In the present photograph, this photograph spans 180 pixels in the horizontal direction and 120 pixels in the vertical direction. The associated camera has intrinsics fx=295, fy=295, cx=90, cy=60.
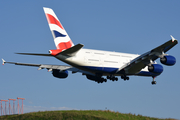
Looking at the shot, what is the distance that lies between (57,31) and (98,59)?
20.8ft

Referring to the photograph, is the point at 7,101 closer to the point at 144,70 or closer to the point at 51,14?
the point at 51,14

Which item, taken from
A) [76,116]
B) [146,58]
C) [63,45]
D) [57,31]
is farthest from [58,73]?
[146,58]

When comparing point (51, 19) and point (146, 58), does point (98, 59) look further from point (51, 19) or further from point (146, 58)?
point (51, 19)

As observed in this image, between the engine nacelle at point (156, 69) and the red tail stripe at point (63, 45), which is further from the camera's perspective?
the engine nacelle at point (156, 69)

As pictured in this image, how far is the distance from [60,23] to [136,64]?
1133cm

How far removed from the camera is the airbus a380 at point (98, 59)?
35750 millimetres

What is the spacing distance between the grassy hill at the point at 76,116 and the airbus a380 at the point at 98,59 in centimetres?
627

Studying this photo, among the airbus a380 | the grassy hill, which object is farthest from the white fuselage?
the grassy hill

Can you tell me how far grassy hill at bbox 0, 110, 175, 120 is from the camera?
103ft

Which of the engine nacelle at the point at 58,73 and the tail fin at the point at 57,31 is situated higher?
the tail fin at the point at 57,31

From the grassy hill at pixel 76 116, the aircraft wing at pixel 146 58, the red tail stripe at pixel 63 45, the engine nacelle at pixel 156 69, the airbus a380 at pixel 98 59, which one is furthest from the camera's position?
the engine nacelle at pixel 156 69

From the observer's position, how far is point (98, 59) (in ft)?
124

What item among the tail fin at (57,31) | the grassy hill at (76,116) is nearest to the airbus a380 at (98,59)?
the tail fin at (57,31)

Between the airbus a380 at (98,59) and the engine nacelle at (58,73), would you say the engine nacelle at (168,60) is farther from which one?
the engine nacelle at (58,73)
